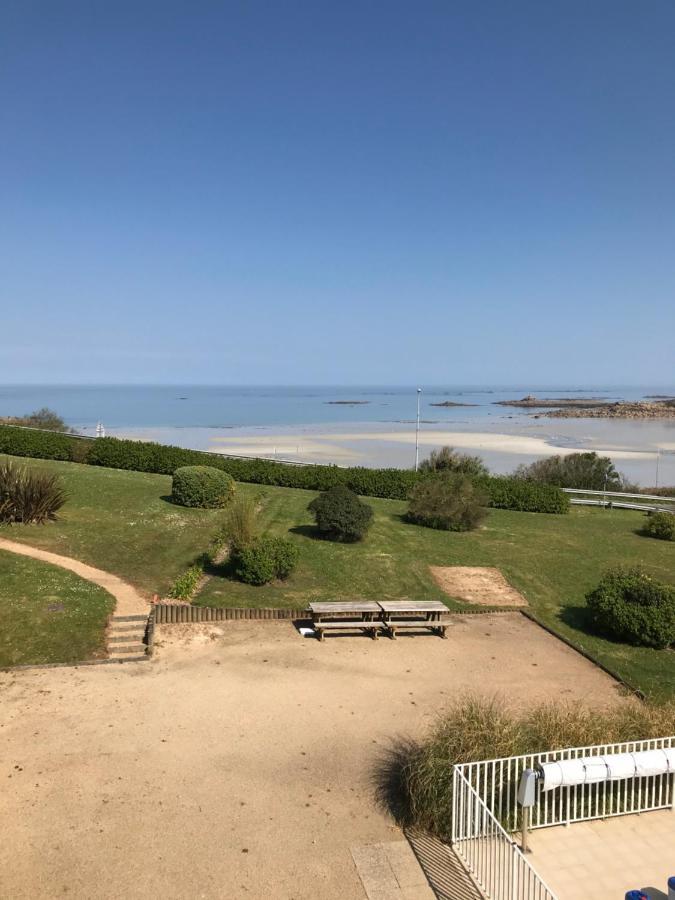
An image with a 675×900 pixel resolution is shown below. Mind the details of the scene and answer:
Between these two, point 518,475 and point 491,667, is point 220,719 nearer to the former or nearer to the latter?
point 491,667

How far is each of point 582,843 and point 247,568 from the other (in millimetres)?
9208

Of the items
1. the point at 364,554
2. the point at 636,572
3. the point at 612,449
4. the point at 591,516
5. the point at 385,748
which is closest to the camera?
the point at 385,748

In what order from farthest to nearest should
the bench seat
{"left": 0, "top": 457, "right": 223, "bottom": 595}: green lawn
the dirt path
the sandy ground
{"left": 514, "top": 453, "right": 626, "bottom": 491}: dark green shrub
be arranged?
{"left": 514, "top": 453, "right": 626, "bottom": 491}: dark green shrub → {"left": 0, "top": 457, "right": 223, "bottom": 595}: green lawn → the dirt path → the bench seat → the sandy ground

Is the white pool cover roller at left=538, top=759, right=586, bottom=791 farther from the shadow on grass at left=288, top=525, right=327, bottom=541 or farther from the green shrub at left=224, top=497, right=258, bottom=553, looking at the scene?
the shadow on grass at left=288, top=525, right=327, bottom=541

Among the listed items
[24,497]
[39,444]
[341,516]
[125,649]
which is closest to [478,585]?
[341,516]

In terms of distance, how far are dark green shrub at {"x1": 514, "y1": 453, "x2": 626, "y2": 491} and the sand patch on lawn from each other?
19.7m

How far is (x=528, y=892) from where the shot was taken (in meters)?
5.81

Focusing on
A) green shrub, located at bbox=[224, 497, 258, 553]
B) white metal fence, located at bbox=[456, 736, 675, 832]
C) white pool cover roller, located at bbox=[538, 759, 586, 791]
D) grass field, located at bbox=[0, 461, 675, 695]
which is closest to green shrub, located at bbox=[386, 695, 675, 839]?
white metal fence, located at bbox=[456, 736, 675, 832]

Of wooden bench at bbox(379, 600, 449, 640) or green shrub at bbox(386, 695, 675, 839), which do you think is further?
wooden bench at bbox(379, 600, 449, 640)

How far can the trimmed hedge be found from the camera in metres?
26.2

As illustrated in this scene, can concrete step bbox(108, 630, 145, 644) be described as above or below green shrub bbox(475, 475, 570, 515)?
below

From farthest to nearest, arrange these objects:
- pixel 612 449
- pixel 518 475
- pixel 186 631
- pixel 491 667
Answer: pixel 612 449 < pixel 518 475 < pixel 186 631 < pixel 491 667

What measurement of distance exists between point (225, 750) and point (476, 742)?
3339 millimetres

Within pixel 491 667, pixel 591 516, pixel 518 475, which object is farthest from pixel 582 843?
pixel 518 475
